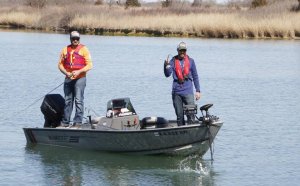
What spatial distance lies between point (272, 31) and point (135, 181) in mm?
31744

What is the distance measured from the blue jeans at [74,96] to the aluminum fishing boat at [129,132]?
0.63 ft

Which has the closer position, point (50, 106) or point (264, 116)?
point (50, 106)

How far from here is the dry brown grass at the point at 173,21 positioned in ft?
140

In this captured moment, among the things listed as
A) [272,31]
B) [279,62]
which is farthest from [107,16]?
[279,62]

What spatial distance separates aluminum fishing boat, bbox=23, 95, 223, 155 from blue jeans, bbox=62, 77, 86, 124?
19 cm

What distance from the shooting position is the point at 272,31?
42125mm

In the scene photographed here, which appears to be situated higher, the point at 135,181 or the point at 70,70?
the point at 70,70

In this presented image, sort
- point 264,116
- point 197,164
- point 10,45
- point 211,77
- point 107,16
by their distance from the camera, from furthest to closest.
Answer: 1. point 107,16
2. point 10,45
3. point 211,77
4. point 264,116
5. point 197,164

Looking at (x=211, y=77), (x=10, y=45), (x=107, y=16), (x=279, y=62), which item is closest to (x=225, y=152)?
(x=211, y=77)

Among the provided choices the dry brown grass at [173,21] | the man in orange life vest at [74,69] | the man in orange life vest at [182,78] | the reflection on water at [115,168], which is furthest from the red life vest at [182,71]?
the dry brown grass at [173,21]

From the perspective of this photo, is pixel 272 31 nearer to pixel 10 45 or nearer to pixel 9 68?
pixel 10 45

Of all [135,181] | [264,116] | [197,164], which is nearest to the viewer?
[135,181]

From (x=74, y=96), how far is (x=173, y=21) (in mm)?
33190

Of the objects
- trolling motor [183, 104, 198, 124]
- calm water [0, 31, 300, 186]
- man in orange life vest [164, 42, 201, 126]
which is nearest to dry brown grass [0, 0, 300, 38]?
calm water [0, 31, 300, 186]
